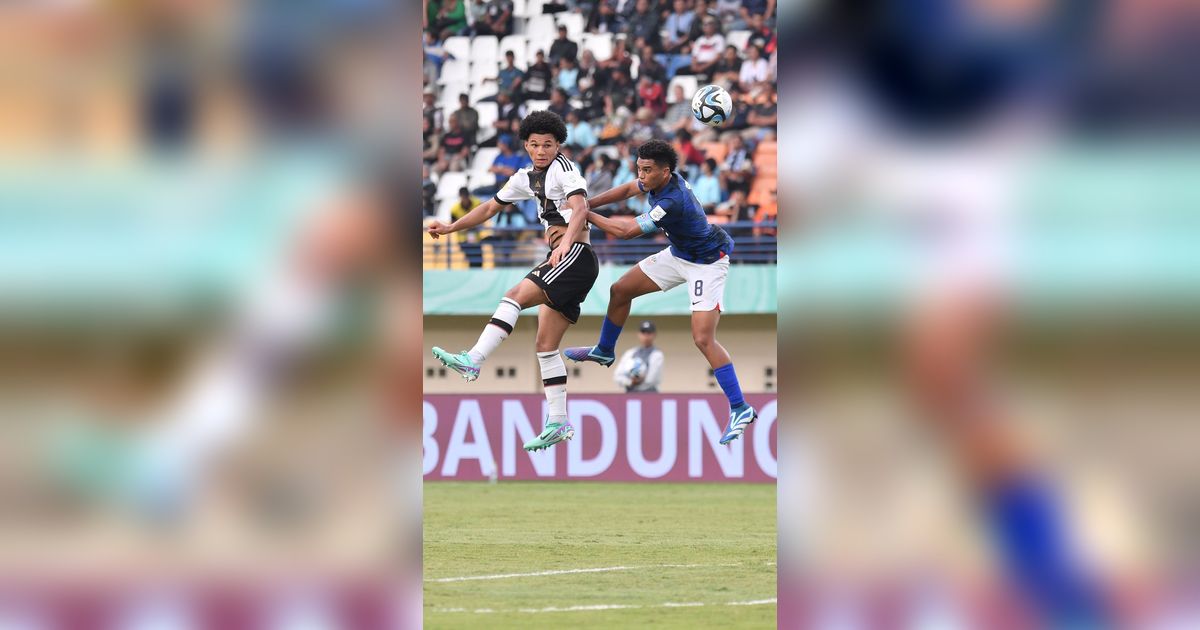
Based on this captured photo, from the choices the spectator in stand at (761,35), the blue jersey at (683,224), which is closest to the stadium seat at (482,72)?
the spectator in stand at (761,35)

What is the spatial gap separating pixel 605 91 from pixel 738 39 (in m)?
2.33

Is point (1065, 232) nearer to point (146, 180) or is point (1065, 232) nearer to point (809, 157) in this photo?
point (809, 157)

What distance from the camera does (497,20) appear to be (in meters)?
29.8

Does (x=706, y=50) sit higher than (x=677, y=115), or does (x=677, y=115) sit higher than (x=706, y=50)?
(x=706, y=50)

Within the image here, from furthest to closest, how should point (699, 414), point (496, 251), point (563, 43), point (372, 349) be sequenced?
point (563, 43), point (496, 251), point (699, 414), point (372, 349)

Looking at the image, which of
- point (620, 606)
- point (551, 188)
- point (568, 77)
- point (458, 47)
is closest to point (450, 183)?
point (568, 77)

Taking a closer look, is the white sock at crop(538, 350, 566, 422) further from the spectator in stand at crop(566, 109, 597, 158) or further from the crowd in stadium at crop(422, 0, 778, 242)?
the spectator in stand at crop(566, 109, 597, 158)

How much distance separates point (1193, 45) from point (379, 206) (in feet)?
8.48

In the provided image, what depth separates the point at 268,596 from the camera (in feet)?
17.9

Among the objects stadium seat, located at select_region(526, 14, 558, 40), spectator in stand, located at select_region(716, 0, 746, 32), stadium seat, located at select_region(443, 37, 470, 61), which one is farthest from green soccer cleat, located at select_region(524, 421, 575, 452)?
stadium seat, located at select_region(443, 37, 470, 61)

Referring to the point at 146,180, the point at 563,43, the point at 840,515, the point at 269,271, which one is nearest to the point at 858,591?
the point at 840,515

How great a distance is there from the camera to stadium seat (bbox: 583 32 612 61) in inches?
1115

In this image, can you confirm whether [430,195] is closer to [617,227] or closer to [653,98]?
[653,98]

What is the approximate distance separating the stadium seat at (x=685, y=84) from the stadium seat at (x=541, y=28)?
2.78 meters
